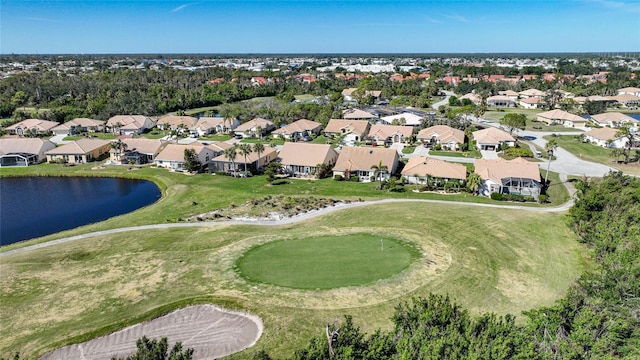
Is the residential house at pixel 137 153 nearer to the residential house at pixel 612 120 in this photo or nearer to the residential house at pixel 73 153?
the residential house at pixel 73 153

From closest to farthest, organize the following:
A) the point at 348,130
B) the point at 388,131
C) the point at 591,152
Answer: the point at 591,152
the point at 388,131
the point at 348,130

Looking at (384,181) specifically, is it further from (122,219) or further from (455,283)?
(122,219)

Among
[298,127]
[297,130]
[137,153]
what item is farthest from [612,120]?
[137,153]

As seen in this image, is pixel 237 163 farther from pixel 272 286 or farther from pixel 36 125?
pixel 36 125

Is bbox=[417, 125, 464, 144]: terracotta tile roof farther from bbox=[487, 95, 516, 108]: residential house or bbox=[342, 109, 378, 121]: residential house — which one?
bbox=[487, 95, 516, 108]: residential house

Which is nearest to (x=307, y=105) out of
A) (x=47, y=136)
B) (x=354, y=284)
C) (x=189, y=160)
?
(x=189, y=160)

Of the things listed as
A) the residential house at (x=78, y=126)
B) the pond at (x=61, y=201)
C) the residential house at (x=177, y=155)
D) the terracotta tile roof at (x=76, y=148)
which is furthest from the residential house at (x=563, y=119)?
the residential house at (x=78, y=126)
